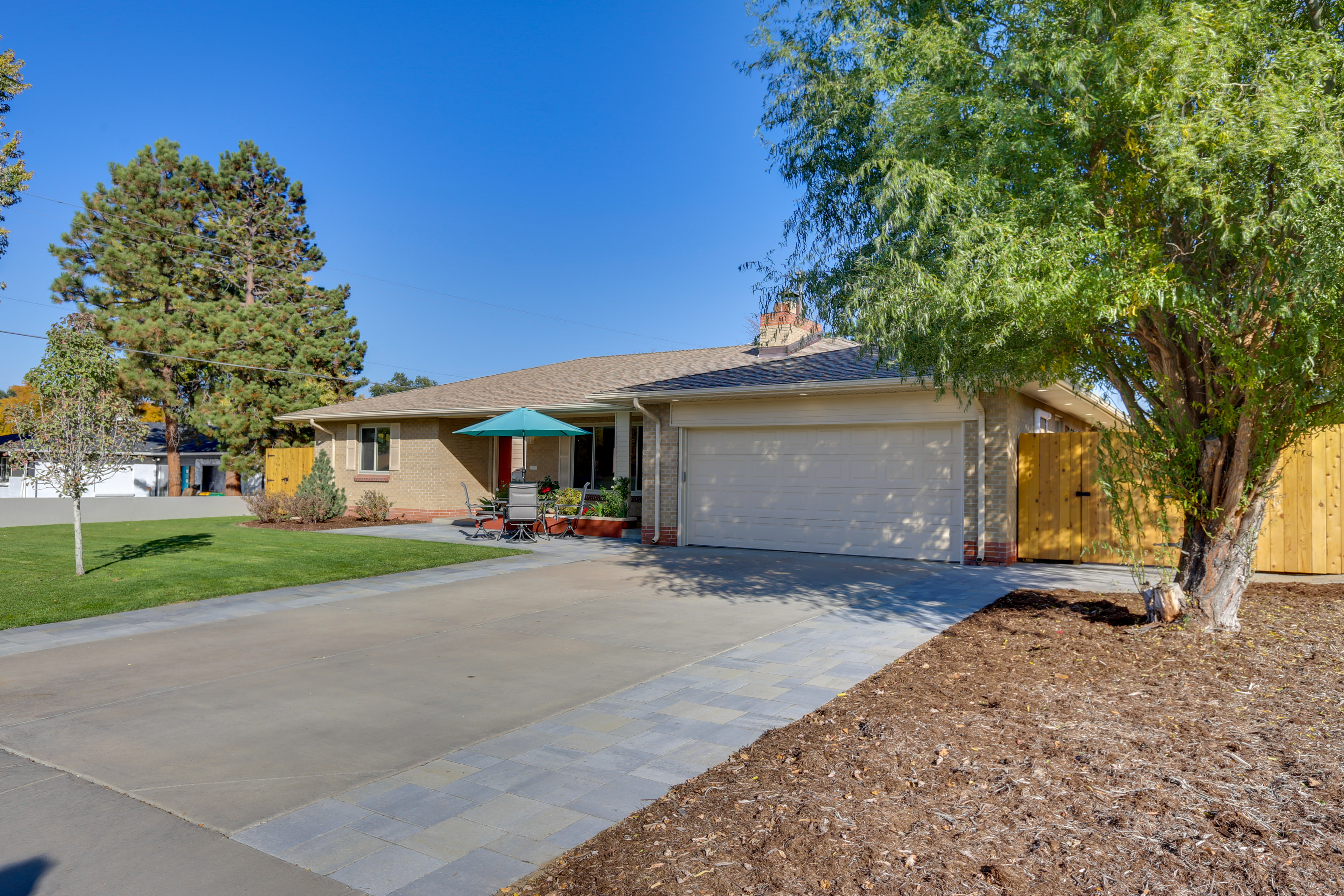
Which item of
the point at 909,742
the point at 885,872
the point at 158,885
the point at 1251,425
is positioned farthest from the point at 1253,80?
the point at 158,885

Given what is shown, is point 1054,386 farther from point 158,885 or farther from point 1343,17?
point 158,885

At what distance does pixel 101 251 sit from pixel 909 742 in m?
41.1

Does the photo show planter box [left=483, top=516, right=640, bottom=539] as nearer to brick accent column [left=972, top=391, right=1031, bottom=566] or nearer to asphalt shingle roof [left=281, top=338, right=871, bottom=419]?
asphalt shingle roof [left=281, top=338, right=871, bottom=419]

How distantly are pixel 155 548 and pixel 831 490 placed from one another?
1142 centimetres

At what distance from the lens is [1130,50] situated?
5.51 meters

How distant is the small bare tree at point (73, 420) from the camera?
10.3m

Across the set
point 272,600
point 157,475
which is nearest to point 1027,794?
point 272,600

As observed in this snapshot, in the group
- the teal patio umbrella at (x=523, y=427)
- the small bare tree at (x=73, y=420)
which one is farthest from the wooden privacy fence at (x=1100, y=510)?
the small bare tree at (x=73, y=420)

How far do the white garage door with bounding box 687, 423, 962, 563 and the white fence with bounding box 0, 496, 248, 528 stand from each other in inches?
603

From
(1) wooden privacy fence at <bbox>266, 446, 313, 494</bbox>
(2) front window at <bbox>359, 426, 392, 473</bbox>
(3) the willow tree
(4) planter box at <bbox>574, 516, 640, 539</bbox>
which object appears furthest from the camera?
(1) wooden privacy fence at <bbox>266, 446, 313, 494</bbox>

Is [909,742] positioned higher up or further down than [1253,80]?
further down

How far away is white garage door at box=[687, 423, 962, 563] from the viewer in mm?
12672

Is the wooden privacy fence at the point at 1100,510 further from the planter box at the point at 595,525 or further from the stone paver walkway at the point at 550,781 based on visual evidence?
the planter box at the point at 595,525

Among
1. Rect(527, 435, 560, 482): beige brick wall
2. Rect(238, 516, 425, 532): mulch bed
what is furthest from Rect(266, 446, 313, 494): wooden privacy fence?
Rect(527, 435, 560, 482): beige brick wall
